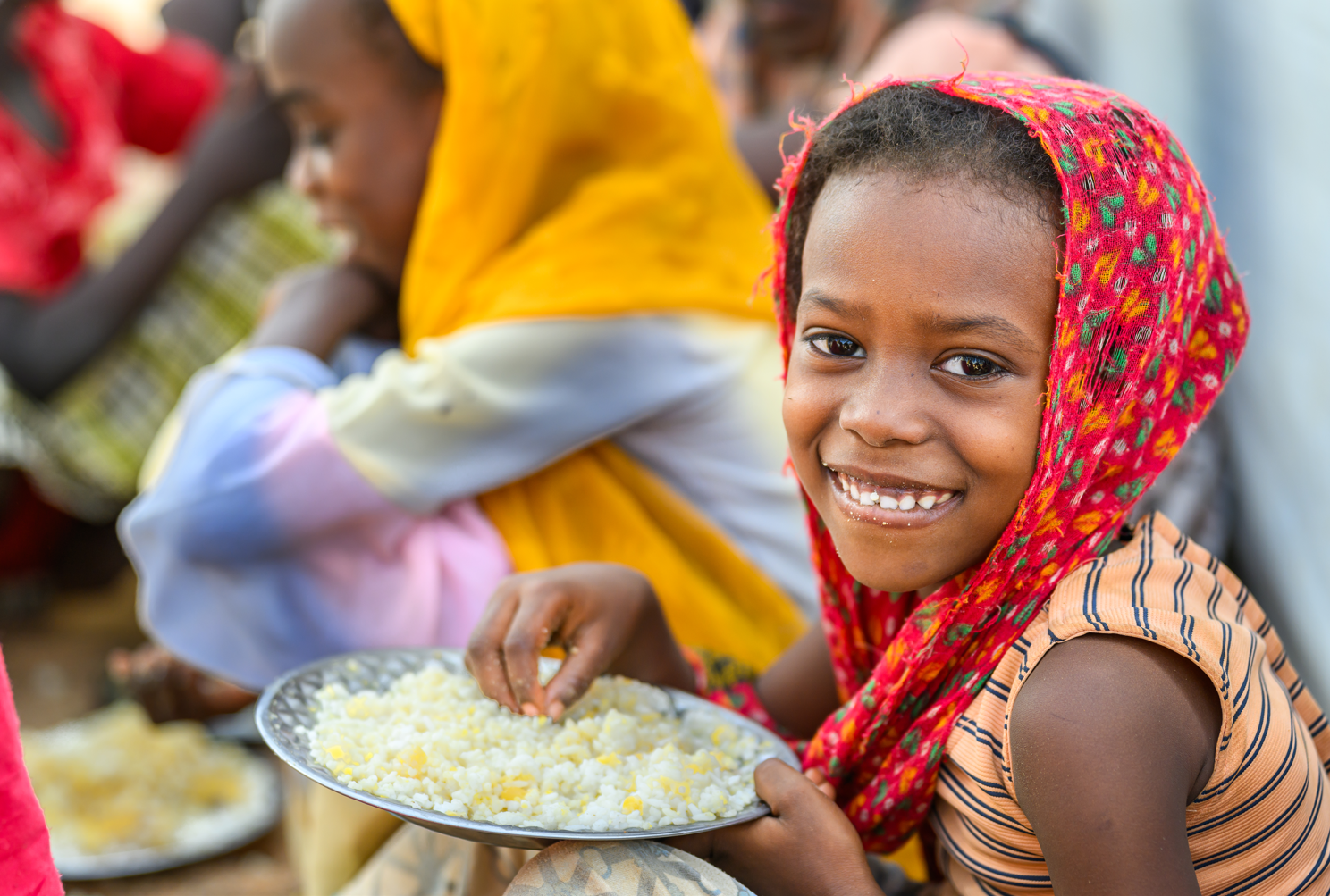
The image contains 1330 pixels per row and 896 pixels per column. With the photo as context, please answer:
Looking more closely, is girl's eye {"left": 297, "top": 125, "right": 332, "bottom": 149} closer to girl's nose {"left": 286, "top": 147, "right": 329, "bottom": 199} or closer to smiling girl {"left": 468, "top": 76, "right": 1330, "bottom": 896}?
girl's nose {"left": 286, "top": 147, "right": 329, "bottom": 199}

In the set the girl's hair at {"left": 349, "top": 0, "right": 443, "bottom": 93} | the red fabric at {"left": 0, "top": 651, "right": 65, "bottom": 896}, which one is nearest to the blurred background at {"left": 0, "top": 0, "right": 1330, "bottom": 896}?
the red fabric at {"left": 0, "top": 651, "right": 65, "bottom": 896}

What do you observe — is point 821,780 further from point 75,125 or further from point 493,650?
point 75,125

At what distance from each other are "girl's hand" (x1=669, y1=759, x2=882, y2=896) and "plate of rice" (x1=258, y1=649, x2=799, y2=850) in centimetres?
3

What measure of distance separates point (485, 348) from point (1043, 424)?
93 cm

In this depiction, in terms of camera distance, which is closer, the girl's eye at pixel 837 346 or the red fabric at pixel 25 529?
the girl's eye at pixel 837 346

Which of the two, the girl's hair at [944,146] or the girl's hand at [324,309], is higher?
the girl's hair at [944,146]

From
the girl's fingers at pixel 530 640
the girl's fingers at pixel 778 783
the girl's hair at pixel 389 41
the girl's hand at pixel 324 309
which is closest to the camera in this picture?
the girl's fingers at pixel 778 783

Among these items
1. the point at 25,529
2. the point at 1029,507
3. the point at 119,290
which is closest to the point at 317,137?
the point at 1029,507

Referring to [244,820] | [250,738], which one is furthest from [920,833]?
[250,738]

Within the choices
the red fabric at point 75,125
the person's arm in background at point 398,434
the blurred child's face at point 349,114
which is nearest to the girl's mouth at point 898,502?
the person's arm in background at point 398,434

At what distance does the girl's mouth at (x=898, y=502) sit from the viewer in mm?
1150

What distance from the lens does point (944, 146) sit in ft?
3.69

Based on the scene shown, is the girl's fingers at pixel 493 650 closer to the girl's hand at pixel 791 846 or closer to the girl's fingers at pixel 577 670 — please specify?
the girl's fingers at pixel 577 670

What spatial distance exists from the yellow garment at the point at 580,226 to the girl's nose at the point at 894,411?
0.80 meters
